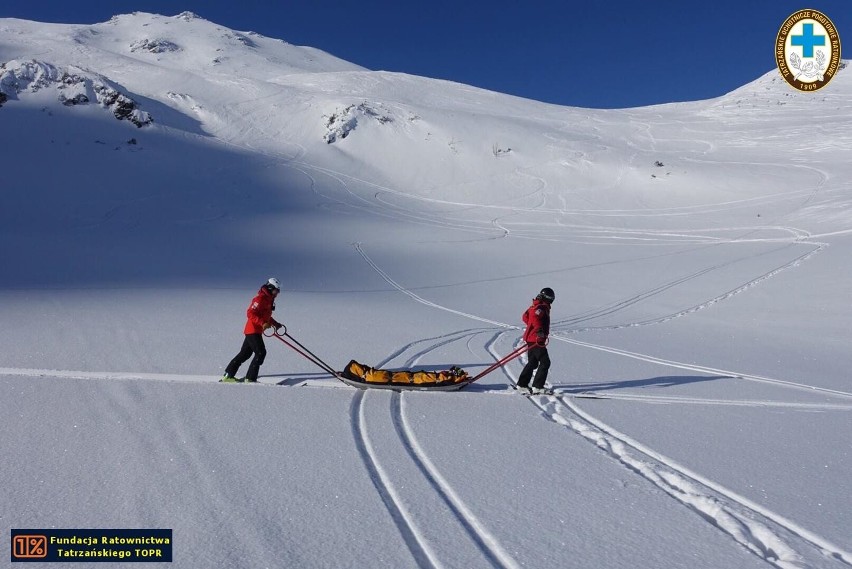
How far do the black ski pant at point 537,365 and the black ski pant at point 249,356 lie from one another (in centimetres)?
381

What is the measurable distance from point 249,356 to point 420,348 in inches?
145

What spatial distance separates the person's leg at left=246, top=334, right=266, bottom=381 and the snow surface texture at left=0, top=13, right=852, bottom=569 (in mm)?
511

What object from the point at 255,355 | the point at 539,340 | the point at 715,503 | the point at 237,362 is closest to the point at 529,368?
the point at 539,340

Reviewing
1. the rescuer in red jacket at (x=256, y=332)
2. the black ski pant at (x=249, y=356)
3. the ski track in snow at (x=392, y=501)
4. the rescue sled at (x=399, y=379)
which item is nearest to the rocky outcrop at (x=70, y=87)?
the rescuer in red jacket at (x=256, y=332)

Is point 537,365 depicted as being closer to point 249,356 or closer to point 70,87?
point 249,356

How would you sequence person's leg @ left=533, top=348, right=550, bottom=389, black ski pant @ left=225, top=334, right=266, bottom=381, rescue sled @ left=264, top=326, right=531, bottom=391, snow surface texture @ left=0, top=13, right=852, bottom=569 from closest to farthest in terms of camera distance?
snow surface texture @ left=0, top=13, right=852, bottom=569, rescue sled @ left=264, top=326, right=531, bottom=391, person's leg @ left=533, top=348, right=550, bottom=389, black ski pant @ left=225, top=334, right=266, bottom=381

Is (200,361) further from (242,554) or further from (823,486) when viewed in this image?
(823,486)

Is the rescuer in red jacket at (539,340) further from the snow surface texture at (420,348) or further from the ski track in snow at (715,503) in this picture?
the ski track in snow at (715,503)

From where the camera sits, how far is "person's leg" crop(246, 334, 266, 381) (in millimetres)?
8258

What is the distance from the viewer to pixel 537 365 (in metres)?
8.30

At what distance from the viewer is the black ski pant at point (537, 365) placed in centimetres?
813

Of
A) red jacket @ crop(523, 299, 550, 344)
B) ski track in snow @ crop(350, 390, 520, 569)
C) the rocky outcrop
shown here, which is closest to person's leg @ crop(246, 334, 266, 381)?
ski track in snow @ crop(350, 390, 520, 569)

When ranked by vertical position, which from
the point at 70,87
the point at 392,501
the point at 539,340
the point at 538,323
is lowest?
the point at 392,501

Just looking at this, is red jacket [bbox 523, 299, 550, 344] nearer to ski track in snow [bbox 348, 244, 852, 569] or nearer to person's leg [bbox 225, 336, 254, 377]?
ski track in snow [bbox 348, 244, 852, 569]
